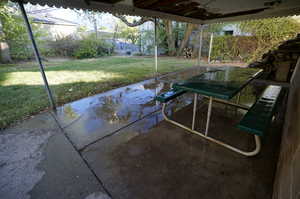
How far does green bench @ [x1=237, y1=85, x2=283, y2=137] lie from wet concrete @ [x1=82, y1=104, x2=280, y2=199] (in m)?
0.48

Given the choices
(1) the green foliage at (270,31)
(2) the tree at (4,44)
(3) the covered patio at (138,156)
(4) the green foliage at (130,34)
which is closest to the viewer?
(3) the covered patio at (138,156)

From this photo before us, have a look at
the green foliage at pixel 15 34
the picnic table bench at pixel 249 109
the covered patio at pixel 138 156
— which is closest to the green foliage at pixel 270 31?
the covered patio at pixel 138 156

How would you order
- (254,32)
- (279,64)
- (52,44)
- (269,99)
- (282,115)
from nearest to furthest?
(269,99) → (282,115) → (279,64) → (254,32) → (52,44)

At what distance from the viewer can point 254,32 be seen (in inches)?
316

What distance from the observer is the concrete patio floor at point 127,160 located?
4.37 ft

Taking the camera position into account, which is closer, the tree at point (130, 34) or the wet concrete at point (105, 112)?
the wet concrete at point (105, 112)

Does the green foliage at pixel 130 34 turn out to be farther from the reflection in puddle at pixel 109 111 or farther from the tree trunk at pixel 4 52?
the reflection in puddle at pixel 109 111

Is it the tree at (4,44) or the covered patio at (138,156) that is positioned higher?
the tree at (4,44)

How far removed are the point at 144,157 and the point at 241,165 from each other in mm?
1131

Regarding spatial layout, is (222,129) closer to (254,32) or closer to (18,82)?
(18,82)

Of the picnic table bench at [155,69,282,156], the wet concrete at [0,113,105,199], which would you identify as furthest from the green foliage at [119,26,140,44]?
the wet concrete at [0,113,105,199]

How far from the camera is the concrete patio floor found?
1333 mm

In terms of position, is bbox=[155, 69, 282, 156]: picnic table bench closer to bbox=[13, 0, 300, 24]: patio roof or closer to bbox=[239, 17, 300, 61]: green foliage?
bbox=[13, 0, 300, 24]: patio roof

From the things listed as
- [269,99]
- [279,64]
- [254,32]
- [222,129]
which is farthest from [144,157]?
[254,32]
